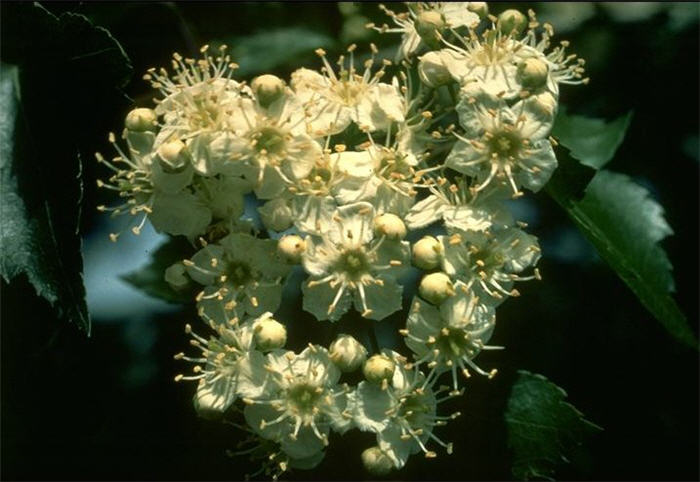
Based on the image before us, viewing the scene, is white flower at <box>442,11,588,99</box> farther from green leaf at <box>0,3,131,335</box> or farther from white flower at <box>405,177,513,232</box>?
green leaf at <box>0,3,131,335</box>

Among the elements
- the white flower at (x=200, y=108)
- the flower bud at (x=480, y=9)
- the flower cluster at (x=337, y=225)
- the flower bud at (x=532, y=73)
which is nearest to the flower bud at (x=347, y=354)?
the flower cluster at (x=337, y=225)

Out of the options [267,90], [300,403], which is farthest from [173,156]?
[300,403]

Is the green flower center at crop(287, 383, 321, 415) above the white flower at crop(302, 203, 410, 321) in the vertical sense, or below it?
below

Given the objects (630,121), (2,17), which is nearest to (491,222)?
(630,121)

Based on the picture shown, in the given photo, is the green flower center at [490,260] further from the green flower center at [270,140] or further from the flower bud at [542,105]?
the green flower center at [270,140]

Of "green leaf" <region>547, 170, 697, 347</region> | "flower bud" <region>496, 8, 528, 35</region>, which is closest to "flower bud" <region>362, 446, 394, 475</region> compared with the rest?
"green leaf" <region>547, 170, 697, 347</region>

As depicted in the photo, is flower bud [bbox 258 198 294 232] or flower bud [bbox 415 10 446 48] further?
flower bud [bbox 415 10 446 48]

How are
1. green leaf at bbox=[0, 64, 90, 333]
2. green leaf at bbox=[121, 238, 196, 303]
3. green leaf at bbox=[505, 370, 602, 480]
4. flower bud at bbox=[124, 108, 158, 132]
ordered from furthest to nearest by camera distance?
green leaf at bbox=[121, 238, 196, 303] → green leaf at bbox=[505, 370, 602, 480] → flower bud at bbox=[124, 108, 158, 132] → green leaf at bbox=[0, 64, 90, 333]

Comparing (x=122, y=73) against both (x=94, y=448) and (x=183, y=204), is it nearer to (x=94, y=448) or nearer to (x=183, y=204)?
(x=183, y=204)
